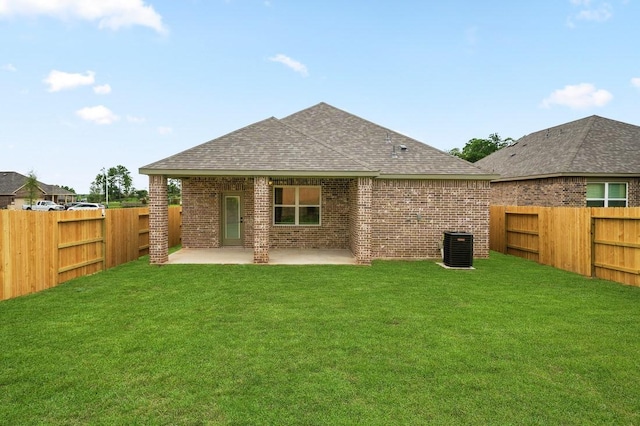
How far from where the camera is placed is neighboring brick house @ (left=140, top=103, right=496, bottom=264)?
11094 mm

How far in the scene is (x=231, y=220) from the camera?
1473 centimetres

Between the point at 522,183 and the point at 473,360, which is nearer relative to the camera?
the point at 473,360

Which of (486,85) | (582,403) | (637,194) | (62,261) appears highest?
(486,85)

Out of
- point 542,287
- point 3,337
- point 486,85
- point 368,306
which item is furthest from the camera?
point 486,85

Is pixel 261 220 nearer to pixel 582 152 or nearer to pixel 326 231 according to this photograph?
pixel 326 231

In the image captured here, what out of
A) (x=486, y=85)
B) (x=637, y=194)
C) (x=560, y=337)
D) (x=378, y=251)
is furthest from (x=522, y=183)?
(x=560, y=337)

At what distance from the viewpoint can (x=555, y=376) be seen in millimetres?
4000

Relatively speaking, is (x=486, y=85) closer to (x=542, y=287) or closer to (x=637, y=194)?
(x=637, y=194)

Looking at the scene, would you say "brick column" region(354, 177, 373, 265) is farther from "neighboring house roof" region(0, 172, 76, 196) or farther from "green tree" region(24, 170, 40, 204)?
"neighboring house roof" region(0, 172, 76, 196)

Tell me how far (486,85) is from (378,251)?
55.0 feet

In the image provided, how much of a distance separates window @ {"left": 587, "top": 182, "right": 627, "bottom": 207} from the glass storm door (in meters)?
14.8

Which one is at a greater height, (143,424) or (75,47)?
(75,47)

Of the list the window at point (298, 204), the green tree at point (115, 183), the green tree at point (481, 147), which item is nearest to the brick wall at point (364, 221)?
the window at point (298, 204)

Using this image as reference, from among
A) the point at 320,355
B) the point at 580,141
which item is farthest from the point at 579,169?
the point at 320,355
